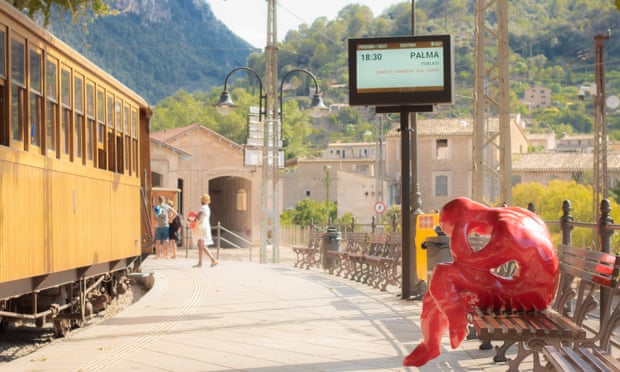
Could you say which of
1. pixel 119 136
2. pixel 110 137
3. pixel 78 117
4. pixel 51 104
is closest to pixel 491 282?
pixel 51 104

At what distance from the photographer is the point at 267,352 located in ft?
32.4

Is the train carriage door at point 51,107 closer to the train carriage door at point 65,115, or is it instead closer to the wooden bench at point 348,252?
the train carriage door at point 65,115

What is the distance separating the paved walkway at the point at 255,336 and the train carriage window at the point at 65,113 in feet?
7.05

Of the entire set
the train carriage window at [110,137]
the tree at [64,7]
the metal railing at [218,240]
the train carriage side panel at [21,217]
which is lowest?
the metal railing at [218,240]

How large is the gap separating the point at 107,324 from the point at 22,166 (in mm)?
2928

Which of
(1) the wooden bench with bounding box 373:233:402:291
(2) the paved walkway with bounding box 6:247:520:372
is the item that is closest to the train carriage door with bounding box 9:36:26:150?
(2) the paved walkway with bounding box 6:247:520:372

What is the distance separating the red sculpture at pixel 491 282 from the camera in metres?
7.83

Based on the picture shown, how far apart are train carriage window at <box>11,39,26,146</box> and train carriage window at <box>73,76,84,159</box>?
2.52 metres

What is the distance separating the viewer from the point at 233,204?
225 feet

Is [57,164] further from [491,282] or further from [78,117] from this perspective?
[491,282]

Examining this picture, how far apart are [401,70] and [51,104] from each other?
491 cm

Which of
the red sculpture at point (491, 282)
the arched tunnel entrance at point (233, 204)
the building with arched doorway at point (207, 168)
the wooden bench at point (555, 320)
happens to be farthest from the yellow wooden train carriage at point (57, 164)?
the arched tunnel entrance at point (233, 204)

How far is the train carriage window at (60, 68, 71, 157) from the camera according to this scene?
504 inches

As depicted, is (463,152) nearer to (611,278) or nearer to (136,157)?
(136,157)
